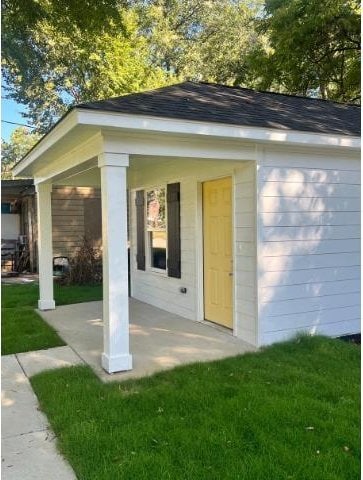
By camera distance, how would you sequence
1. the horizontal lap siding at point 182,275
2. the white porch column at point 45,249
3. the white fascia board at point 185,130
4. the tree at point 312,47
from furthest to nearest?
1. the tree at point 312,47
2. the white porch column at point 45,249
3. the horizontal lap siding at point 182,275
4. the white fascia board at point 185,130

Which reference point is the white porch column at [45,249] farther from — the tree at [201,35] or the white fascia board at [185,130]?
the tree at [201,35]

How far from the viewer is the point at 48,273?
7918mm

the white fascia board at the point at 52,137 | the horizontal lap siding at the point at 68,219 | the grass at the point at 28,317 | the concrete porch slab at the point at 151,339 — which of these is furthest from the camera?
the horizontal lap siding at the point at 68,219

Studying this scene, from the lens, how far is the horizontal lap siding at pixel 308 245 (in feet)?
17.4

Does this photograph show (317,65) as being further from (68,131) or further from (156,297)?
(68,131)

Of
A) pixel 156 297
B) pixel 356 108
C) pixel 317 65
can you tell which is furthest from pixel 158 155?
pixel 317 65

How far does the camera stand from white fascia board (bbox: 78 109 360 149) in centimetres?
404

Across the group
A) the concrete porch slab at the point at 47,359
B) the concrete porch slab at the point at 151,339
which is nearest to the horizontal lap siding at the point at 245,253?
the concrete porch slab at the point at 151,339

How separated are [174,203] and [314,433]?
4584mm

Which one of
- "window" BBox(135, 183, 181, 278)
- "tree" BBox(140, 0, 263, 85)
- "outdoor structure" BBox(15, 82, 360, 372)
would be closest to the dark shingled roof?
"outdoor structure" BBox(15, 82, 360, 372)

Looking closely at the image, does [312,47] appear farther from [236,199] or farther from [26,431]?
[26,431]

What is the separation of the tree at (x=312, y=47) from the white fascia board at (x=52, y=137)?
9812 mm

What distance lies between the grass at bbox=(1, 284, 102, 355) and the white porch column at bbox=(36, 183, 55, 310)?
34 cm

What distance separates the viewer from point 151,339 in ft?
18.7
